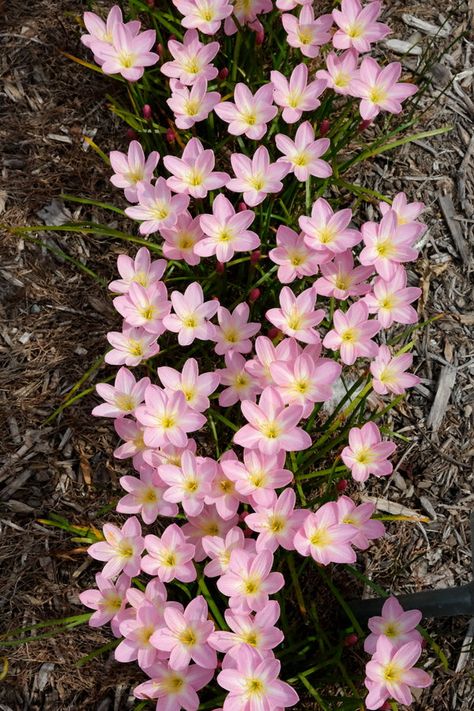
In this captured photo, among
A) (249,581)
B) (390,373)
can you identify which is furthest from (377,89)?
(249,581)

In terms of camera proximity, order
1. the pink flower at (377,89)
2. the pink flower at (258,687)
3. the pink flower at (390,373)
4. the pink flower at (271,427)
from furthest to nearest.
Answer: the pink flower at (377,89) → the pink flower at (390,373) → the pink flower at (271,427) → the pink flower at (258,687)

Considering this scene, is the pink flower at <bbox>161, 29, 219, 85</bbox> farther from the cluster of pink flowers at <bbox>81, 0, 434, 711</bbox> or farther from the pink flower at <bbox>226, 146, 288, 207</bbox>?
the pink flower at <bbox>226, 146, 288, 207</bbox>

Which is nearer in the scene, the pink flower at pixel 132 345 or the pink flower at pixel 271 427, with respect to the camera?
the pink flower at pixel 271 427

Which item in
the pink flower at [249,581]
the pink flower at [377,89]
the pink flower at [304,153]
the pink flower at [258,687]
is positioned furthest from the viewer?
the pink flower at [377,89]

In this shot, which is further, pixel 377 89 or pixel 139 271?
pixel 377 89

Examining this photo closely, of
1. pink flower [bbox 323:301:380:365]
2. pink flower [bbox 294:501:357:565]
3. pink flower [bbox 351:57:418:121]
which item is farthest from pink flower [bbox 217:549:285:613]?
pink flower [bbox 351:57:418:121]

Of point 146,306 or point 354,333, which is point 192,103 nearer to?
point 146,306

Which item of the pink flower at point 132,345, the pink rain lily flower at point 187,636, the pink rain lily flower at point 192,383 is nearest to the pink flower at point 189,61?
the pink flower at point 132,345

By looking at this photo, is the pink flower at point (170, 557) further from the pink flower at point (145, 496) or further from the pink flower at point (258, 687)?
the pink flower at point (258, 687)
